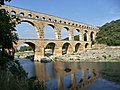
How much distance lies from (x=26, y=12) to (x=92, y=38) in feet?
145

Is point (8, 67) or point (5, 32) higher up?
point (5, 32)

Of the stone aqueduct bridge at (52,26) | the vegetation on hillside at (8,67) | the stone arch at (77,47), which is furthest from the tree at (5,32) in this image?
the stone arch at (77,47)

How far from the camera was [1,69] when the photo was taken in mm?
14023

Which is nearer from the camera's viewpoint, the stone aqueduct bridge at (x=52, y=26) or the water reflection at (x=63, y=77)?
the water reflection at (x=63, y=77)

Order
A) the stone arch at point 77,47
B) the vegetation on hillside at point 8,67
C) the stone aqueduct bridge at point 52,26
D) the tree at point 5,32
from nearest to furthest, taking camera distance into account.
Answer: the vegetation on hillside at point 8,67, the tree at point 5,32, the stone aqueduct bridge at point 52,26, the stone arch at point 77,47

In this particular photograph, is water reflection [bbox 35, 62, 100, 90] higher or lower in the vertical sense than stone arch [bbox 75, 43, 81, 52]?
lower

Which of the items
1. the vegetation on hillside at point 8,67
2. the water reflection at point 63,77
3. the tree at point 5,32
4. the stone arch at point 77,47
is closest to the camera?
the vegetation on hillside at point 8,67

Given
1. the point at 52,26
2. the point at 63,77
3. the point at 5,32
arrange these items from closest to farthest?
the point at 5,32 → the point at 63,77 → the point at 52,26

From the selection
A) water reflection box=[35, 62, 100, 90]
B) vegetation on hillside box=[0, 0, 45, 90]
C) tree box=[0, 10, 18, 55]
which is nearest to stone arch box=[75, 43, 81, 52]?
water reflection box=[35, 62, 100, 90]

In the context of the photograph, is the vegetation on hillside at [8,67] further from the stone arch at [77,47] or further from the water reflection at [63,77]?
the stone arch at [77,47]

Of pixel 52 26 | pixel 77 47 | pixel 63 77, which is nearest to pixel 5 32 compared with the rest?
pixel 63 77

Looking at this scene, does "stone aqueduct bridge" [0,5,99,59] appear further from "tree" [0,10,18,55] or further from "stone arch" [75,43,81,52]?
"tree" [0,10,18,55]

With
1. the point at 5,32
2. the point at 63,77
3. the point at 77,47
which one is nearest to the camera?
the point at 5,32

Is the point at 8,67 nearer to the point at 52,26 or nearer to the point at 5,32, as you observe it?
the point at 5,32
